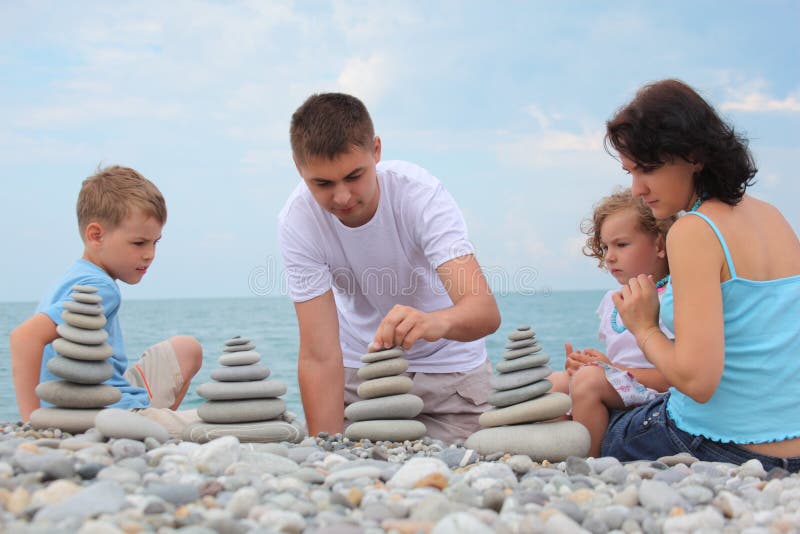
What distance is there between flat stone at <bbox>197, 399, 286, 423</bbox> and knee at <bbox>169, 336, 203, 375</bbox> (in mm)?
1516

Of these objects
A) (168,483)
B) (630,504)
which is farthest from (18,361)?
(630,504)

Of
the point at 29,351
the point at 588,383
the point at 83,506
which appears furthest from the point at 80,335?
the point at 588,383

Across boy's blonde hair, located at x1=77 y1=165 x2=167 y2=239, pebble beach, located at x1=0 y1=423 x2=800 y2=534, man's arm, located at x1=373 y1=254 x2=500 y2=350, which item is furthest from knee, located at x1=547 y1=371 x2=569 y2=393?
boy's blonde hair, located at x1=77 y1=165 x2=167 y2=239

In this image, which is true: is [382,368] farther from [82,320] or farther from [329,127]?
[82,320]

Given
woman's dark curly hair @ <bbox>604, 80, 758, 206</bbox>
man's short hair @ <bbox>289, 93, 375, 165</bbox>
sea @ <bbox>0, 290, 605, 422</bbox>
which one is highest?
man's short hair @ <bbox>289, 93, 375, 165</bbox>

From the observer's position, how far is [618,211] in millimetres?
5258

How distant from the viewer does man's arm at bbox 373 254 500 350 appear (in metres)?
4.03

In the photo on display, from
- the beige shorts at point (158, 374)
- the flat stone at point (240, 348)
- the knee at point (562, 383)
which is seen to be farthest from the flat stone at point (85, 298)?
the knee at point (562, 383)

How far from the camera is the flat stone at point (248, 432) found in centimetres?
399

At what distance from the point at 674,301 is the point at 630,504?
3.49ft

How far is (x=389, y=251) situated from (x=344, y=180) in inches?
31.1

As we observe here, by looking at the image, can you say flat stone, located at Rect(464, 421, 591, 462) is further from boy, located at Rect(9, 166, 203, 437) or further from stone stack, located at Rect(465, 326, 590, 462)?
boy, located at Rect(9, 166, 203, 437)

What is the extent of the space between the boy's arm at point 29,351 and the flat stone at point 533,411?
2.66m

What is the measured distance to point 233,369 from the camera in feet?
13.6
